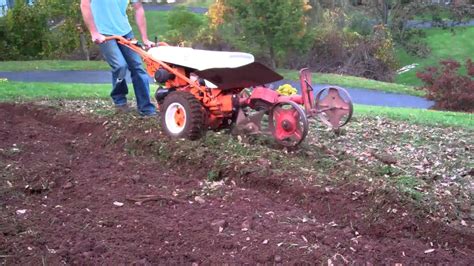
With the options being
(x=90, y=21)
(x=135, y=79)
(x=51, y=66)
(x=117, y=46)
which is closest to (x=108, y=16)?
(x=90, y=21)

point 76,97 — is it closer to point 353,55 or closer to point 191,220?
point 191,220

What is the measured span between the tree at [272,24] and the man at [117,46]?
1469 cm

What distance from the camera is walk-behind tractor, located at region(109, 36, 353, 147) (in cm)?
587

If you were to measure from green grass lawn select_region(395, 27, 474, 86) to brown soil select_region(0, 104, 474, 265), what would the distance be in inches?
1006

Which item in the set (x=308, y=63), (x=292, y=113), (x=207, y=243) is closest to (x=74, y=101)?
(x=292, y=113)

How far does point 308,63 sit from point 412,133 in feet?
60.7

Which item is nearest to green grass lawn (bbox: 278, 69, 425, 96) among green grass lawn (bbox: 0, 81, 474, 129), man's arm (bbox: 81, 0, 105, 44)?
green grass lawn (bbox: 0, 81, 474, 129)

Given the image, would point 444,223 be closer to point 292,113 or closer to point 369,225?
point 369,225

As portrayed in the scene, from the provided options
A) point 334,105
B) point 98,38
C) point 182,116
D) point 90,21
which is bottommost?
point 182,116

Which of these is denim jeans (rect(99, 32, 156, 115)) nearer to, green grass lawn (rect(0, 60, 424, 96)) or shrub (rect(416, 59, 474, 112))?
shrub (rect(416, 59, 474, 112))

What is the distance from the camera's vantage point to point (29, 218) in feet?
14.0

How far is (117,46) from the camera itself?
714 cm

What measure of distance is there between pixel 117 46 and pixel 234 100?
5.51 feet

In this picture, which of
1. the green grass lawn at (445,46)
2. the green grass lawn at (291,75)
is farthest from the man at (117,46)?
the green grass lawn at (445,46)
